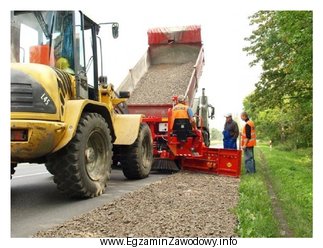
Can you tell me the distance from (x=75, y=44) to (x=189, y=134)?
3.86m

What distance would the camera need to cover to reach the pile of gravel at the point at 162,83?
34.3ft

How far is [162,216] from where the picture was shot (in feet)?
14.5

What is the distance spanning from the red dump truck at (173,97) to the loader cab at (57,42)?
3.42 metres

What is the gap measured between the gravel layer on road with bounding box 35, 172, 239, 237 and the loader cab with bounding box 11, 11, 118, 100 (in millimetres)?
1863

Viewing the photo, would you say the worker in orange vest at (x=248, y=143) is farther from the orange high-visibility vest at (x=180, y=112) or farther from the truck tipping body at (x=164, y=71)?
the truck tipping body at (x=164, y=71)

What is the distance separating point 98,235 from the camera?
12.3 ft

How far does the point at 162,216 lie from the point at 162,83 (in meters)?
7.32

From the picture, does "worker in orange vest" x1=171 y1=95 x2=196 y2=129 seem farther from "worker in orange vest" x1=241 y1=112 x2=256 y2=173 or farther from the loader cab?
the loader cab

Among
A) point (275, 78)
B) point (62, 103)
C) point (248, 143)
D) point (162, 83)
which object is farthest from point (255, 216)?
point (275, 78)

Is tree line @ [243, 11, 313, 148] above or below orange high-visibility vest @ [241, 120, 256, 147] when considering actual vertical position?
above

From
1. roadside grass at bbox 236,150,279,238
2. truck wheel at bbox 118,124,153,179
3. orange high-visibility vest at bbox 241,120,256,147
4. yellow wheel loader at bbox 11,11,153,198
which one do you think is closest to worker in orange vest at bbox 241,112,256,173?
orange high-visibility vest at bbox 241,120,256,147

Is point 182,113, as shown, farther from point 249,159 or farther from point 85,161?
point 85,161

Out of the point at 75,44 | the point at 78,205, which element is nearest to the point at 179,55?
the point at 75,44

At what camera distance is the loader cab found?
17.5 feet
